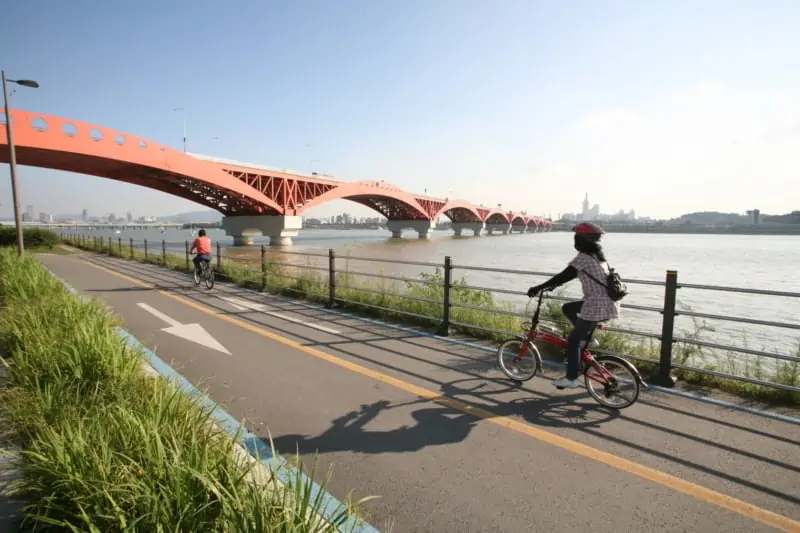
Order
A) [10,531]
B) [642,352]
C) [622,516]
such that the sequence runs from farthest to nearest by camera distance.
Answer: [642,352], [622,516], [10,531]

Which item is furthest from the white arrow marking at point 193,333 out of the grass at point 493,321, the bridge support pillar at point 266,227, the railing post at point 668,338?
the bridge support pillar at point 266,227

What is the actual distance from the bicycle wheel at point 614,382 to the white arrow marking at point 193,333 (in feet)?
15.9

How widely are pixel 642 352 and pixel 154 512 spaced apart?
244 inches

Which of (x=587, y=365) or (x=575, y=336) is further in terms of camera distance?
(x=587, y=365)

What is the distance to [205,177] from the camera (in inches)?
1593

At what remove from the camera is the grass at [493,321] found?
4954 mm

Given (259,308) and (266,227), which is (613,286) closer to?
(259,308)

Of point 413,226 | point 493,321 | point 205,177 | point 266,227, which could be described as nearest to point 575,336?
point 493,321

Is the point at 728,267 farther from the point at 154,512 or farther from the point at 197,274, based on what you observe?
the point at 154,512

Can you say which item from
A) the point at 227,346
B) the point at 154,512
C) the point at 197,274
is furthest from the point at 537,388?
the point at 197,274

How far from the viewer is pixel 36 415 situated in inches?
127

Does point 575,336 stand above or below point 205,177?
below

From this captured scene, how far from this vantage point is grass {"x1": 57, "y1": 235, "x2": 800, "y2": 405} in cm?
495

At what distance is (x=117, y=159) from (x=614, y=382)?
3972cm
